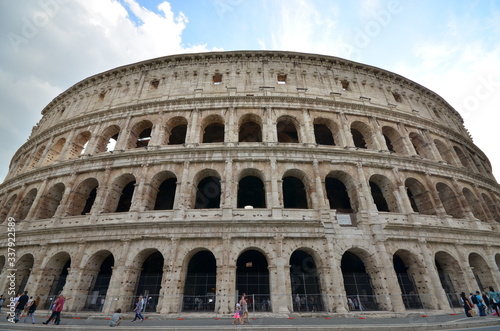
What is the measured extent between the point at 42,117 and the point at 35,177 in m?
13.4

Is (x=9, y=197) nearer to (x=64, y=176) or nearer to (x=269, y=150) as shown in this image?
(x=64, y=176)

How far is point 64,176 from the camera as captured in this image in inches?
652

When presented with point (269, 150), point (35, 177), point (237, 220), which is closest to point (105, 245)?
point (237, 220)

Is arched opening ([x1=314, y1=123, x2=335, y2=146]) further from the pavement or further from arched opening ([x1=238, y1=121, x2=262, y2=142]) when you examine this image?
the pavement

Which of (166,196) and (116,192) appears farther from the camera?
(166,196)

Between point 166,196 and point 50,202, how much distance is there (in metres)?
8.01

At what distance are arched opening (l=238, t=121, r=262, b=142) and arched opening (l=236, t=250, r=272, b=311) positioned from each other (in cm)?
955

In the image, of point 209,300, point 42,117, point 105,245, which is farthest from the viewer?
point 42,117

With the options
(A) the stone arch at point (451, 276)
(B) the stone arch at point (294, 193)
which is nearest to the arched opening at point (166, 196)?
(B) the stone arch at point (294, 193)

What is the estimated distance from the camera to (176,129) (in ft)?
65.4

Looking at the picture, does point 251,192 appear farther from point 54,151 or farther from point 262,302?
point 54,151

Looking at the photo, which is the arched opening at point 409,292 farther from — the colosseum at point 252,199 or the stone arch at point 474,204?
the stone arch at point 474,204

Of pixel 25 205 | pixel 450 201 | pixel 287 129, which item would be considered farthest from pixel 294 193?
pixel 25 205

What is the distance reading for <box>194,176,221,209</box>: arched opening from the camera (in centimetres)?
1706
